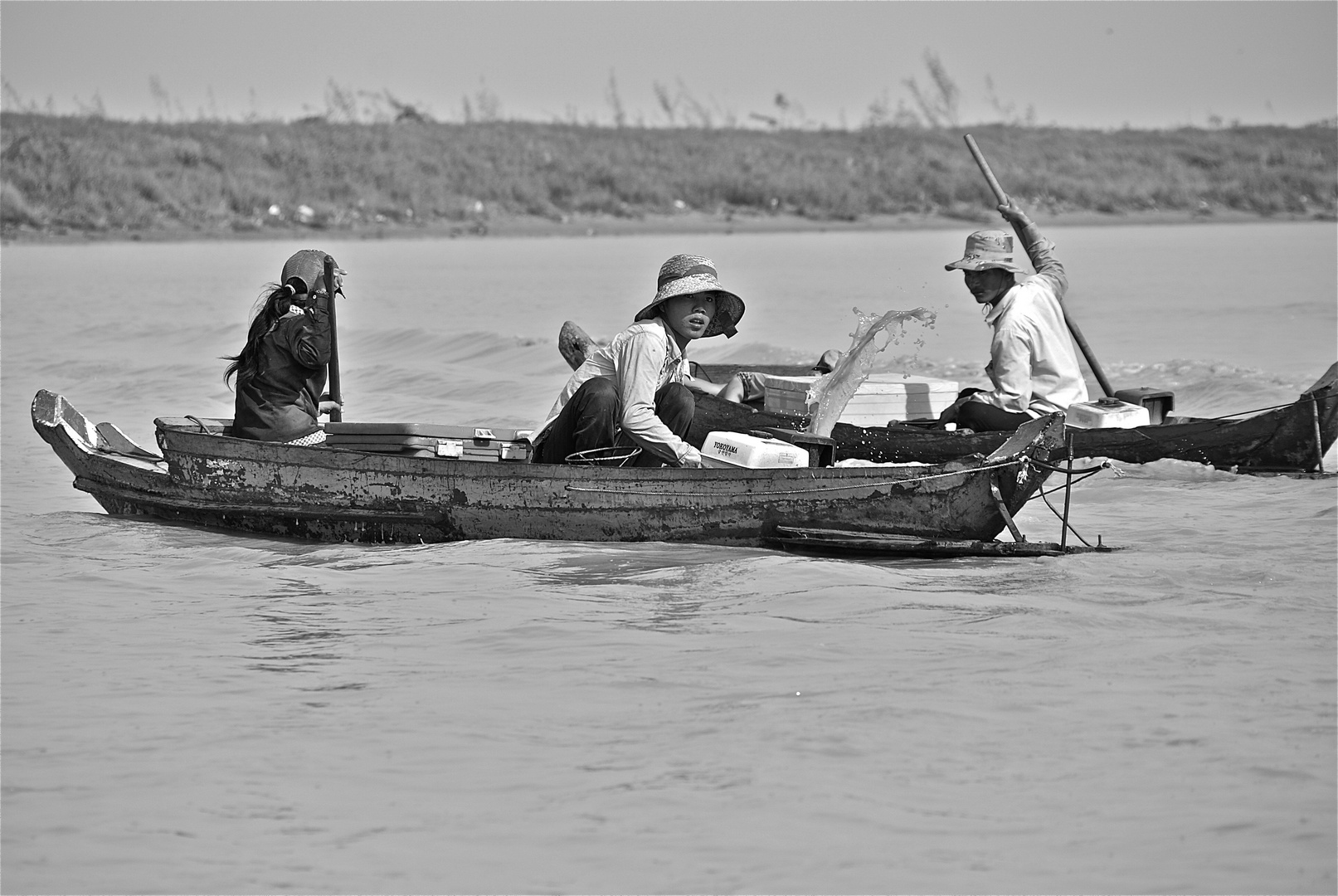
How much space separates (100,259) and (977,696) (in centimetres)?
2434

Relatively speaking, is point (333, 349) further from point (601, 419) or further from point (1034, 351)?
point (1034, 351)

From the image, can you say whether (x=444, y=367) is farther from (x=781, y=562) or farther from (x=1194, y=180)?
(x=1194, y=180)

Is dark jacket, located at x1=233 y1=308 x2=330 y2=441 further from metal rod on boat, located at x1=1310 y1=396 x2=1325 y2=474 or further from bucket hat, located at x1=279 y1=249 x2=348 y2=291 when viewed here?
metal rod on boat, located at x1=1310 y1=396 x2=1325 y2=474

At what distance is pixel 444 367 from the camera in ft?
47.6

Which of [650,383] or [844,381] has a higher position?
[650,383]

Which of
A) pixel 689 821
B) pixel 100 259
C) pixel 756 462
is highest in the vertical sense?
pixel 100 259

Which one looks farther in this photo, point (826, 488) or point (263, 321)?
point (263, 321)

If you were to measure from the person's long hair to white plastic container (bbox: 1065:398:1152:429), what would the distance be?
4.21m

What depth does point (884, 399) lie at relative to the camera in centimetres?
884

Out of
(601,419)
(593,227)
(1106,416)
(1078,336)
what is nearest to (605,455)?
(601,419)

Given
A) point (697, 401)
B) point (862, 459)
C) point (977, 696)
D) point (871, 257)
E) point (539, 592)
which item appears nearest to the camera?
point (977, 696)

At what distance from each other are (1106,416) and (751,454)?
2.93 metres

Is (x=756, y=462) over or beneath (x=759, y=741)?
over

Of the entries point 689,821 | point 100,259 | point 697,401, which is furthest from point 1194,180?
point 689,821
